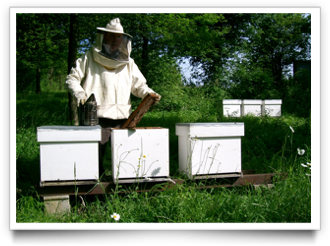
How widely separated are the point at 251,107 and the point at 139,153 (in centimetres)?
657

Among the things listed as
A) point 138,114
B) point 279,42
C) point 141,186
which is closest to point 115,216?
point 141,186

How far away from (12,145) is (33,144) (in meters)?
2.04

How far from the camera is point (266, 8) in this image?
7.36 ft

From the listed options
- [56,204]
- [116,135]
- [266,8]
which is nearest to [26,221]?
[56,204]

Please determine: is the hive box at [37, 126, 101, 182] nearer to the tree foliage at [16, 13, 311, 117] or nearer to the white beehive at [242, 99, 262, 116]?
the tree foliage at [16, 13, 311, 117]

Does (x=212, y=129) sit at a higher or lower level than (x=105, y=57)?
lower

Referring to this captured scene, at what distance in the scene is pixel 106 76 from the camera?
269 centimetres

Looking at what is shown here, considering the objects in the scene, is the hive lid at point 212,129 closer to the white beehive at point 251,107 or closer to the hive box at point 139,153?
the hive box at point 139,153

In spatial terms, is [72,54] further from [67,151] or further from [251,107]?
[251,107]

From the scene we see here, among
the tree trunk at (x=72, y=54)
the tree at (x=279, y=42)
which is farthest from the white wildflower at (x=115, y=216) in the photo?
the tree at (x=279, y=42)

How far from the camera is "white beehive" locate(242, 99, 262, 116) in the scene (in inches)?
319

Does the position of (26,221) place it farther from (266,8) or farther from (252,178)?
(266,8)

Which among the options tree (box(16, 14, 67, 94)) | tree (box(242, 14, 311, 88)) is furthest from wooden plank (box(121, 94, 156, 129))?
tree (box(242, 14, 311, 88))

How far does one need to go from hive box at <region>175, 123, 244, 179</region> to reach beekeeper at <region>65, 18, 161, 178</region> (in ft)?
1.88
